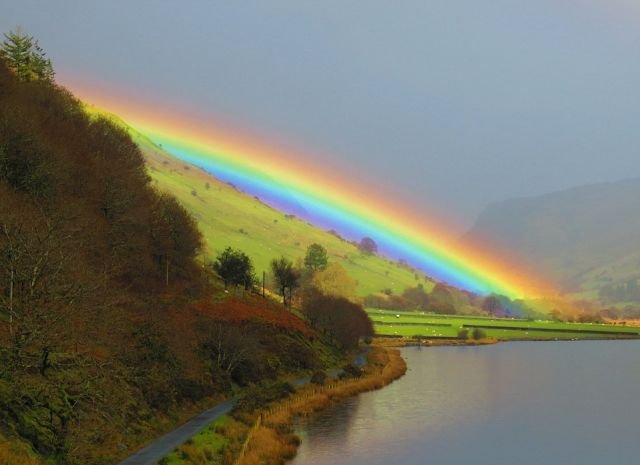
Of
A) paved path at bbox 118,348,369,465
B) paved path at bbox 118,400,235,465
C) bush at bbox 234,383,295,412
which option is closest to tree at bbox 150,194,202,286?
bush at bbox 234,383,295,412

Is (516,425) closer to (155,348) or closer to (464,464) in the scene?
(464,464)

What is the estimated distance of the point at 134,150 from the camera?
114 m

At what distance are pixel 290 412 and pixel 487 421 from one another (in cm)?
2120

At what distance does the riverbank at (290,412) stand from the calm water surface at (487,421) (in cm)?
147

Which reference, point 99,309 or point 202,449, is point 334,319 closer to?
point 202,449

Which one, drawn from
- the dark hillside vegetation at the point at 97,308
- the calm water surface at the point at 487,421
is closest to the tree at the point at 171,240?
the dark hillside vegetation at the point at 97,308

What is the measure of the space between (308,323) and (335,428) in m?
68.4

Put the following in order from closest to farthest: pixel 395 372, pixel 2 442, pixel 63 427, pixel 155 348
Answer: pixel 2 442
pixel 63 427
pixel 155 348
pixel 395 372

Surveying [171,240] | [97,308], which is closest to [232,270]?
[171,240]

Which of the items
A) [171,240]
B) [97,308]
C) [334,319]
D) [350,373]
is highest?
[97,308]

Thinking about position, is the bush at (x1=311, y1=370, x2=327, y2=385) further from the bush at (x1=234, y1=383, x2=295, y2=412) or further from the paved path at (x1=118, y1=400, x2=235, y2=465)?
the paved path at (x1=118, y1=400, x2=235, y2=465)

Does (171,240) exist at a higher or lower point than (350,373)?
higher

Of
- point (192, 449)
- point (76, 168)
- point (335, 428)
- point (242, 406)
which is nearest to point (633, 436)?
point (335, 428)

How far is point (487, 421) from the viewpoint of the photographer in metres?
66.0
